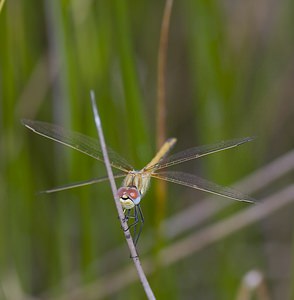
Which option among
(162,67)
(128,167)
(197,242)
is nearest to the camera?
(128,167)

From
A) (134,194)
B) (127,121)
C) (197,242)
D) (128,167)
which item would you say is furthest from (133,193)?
(197,242)

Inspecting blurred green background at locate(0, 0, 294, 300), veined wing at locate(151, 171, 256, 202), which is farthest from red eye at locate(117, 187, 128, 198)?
blurred green background at locate(0, 0, 294, 300)

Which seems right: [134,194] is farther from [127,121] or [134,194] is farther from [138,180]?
[127,121]

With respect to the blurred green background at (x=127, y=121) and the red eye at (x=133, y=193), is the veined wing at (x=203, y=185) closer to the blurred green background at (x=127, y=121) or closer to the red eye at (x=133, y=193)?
the red eye at (x=133, y=193)

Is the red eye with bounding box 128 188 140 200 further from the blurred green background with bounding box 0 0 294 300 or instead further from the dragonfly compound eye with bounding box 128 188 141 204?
the blurred green background with bounding box 0 0 294 300

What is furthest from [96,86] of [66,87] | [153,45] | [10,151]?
[153,45]

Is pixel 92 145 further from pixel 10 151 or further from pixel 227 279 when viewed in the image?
pixel 227 279

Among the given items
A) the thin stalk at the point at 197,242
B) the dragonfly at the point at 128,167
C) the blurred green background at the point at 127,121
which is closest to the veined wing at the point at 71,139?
the dragonfly at the point at 128,167
